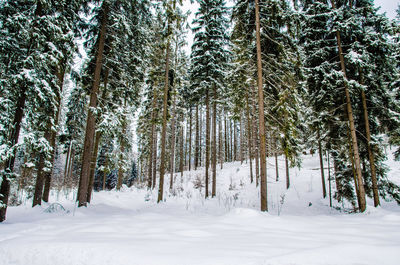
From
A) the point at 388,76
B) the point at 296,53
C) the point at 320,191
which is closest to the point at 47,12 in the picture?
the point at 296,53

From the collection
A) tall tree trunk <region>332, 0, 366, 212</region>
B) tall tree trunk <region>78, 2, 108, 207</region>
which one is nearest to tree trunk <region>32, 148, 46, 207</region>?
tall tree trunk <region>78, 2, 108, 207</region>

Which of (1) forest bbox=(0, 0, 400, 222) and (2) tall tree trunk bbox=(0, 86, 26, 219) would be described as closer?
(2) tall tree trunk bbox=(0, 86, 26, 219)

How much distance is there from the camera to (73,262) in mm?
2832

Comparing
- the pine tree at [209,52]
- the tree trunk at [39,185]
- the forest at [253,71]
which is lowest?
the tree trunk at [39,185]

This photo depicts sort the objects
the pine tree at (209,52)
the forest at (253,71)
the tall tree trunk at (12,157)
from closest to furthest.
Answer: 1. the tall tree trunk at (12,157)
2. the forest at (253,71)
3. the pine tree at (209,52)

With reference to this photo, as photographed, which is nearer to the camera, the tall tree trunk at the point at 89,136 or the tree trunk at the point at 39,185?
the tall tree trunk at the point at 89,136

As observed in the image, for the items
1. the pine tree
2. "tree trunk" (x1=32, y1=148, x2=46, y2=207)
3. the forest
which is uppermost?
the pine tree

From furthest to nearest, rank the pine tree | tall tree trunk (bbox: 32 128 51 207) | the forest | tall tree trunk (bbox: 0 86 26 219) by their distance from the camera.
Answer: the pine tree
tall tree trunk (bbox: 32 128 51 207)
the forest
tall tree trunk (bbox: 0 86 26 219)

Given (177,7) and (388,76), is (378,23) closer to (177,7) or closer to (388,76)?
(388,76)

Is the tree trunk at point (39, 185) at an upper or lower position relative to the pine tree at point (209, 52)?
lower

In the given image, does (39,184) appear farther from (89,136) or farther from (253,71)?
(253,71)

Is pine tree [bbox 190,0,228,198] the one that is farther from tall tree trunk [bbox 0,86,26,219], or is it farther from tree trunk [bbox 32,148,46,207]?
tall tree trunk [bbox 0,86,26,219]

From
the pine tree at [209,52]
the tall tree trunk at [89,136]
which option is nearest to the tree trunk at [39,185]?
the tall tree trunk at [89,136]

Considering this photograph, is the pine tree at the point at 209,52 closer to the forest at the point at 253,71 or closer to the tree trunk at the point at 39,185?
the forest at the point at 253,71
